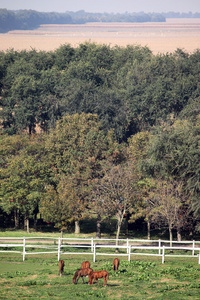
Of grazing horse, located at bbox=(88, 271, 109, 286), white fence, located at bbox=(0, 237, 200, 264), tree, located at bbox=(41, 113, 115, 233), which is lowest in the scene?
white fence, located at bbox=(0, 237, 200, 264)

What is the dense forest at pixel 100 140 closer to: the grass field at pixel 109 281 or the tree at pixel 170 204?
the tree at pixel 170 204

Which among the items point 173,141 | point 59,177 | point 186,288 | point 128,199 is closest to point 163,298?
point 186,288

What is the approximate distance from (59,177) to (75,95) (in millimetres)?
29599

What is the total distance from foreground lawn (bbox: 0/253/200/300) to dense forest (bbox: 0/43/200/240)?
1129 centimetres

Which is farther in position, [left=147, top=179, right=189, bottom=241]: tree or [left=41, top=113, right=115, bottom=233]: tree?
[left=41, top=113, right=115, bottom=233]: tree

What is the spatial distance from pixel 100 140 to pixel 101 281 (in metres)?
28.2

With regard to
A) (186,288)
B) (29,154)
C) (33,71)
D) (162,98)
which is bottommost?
(186,288)

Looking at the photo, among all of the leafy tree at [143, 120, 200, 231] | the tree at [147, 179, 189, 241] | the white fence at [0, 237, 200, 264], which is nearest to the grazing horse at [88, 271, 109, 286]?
the white fence at [0, 237, 200, 264]

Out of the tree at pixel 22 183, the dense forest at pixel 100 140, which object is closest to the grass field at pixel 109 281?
the dense forest at pixel 100 140

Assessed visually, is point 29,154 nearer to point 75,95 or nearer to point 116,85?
point 75,95

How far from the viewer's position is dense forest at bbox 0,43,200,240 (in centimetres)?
3553

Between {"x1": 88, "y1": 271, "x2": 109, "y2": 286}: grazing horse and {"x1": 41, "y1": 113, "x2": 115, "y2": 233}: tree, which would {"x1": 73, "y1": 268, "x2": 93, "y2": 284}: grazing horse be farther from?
{"x1": 41, "y1": 113, "x2": 115, "y2": 233}: tree

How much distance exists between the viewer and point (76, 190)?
138ft

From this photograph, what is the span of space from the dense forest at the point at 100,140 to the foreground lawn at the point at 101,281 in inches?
445
